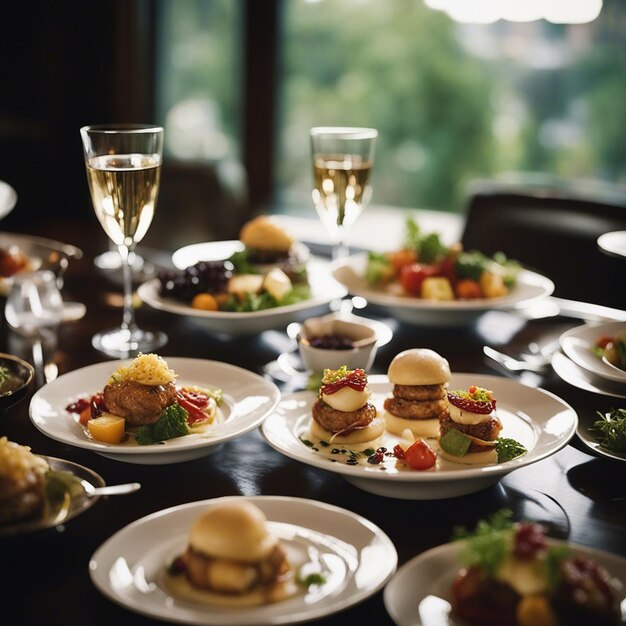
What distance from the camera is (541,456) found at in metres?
1.55

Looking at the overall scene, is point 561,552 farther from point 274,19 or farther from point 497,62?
point 274,19

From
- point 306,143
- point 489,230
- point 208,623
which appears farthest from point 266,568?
point 306,143

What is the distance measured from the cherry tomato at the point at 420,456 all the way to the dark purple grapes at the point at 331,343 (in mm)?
534

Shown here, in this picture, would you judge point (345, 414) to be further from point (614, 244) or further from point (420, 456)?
point (614, 244)

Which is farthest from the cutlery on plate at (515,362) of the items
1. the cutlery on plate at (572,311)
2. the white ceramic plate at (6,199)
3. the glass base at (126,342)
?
the white ceramic plate at (6,199)

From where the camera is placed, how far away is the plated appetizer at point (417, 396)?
1803 mm

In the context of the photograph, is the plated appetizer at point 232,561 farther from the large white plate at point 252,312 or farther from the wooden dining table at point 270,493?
the large white plate at point 252,312

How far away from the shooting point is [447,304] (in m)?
2.51

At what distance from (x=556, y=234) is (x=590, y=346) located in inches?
58.9

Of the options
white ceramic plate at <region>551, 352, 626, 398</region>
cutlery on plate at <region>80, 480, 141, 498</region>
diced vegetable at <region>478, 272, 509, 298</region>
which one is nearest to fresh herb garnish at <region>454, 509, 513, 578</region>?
cutlery on plate at <region>80, 480, 141, 498</region>

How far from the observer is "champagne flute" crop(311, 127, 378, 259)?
2.57m

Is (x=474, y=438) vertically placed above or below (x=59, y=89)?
below

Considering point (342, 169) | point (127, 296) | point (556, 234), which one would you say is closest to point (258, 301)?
point (127, 296)

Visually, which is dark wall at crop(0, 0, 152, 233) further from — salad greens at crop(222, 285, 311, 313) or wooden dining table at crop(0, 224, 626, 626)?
wooden dining table at crop(0, 224, 626, 626)
